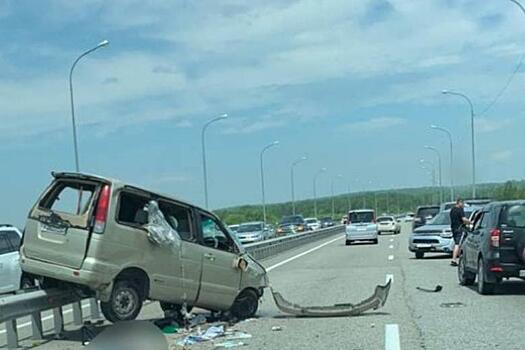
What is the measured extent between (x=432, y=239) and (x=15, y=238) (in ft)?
49.7

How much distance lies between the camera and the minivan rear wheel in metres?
14.3

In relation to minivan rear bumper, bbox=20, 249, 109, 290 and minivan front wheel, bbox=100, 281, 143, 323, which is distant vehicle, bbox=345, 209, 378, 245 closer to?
minivan front wheel, bbox=100, 281, 143, 323

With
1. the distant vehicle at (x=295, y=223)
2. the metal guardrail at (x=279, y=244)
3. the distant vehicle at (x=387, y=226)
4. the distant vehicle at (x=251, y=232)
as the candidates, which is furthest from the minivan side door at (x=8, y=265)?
the distant vehicle at (x=387, y=226)

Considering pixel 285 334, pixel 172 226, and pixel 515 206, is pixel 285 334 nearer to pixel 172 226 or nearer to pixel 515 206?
pixel 172 226

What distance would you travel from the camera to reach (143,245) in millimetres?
12477

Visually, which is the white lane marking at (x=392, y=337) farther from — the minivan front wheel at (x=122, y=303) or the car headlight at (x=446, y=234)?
the car headlight at (x=446, y=234)

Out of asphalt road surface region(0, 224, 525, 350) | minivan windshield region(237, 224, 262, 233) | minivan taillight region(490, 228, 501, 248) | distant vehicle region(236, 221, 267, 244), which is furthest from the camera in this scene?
minivan windshield region(237, 224, 262, 233)

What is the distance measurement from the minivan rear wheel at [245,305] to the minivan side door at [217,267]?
0.20m

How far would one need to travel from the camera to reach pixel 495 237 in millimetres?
16578

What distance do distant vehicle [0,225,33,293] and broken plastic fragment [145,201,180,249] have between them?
6624mm

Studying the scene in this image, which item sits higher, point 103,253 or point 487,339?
point 103,253

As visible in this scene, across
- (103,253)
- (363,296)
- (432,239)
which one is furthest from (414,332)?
(432,239)

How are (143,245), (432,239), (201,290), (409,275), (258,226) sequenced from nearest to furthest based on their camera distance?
(143,245), (201,290), (409,275), (432,239), (258,226)

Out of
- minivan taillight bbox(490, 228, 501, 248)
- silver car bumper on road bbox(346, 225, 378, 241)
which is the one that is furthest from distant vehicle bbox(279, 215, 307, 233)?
minivan taillight bbox(490, 228, 501, 248)
